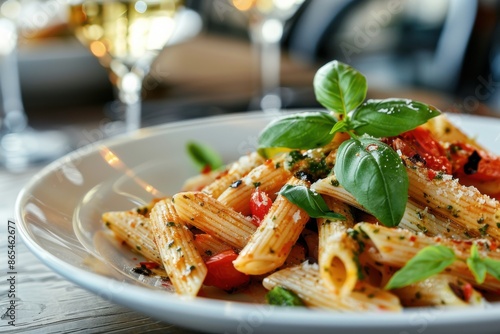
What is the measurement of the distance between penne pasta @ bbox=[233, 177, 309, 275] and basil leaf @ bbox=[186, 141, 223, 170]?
0.60m

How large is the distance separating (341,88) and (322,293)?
19.3 inches

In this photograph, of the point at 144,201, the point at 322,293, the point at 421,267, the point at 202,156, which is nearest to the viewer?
the point at 421,267

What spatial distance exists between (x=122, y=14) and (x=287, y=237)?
1.26m

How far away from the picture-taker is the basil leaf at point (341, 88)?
1.42 m

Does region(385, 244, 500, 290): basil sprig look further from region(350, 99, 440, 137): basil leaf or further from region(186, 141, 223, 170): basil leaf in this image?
region(186, 141, 223, 170): basil leaf

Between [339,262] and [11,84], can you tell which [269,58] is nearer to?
[11,84]

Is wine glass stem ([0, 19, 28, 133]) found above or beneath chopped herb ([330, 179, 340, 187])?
beneath

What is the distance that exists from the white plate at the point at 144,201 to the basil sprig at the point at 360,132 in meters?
0.26

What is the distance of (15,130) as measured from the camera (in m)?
2.86

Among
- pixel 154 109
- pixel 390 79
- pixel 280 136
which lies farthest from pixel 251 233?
pixel 390 79

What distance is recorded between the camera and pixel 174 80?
11.5 ft

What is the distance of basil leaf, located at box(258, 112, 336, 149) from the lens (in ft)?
4.57

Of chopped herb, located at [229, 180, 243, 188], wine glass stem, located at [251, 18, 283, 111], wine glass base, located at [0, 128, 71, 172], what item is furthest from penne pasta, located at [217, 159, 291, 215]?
wine glass stem, located at [251, 18, 283, 111]

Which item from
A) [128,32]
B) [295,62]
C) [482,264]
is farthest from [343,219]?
[295,62]
